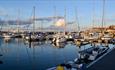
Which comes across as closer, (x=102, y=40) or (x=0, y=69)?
(x=0, y=69)

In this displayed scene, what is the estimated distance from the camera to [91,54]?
30.3 meters

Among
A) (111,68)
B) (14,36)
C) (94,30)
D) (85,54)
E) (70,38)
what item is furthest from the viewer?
(14,36)

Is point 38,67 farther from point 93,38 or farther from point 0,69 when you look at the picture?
point 93,38

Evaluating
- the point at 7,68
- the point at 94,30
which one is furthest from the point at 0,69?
the point at 94,30

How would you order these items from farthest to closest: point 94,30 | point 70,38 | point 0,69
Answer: point 94,30 → point 70,38 → point 0,69

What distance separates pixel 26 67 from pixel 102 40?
39.6 meters

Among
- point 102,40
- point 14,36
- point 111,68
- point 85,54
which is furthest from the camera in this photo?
point 14,36

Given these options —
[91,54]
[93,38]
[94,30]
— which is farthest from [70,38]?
[91,54]

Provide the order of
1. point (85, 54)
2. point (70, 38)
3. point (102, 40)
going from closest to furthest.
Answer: point (85, 54), point (102, 40), point (70, 38)

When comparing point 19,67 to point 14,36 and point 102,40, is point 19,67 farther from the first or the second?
point 14,36

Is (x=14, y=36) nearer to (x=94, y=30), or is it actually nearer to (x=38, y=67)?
(x=94, y=30)

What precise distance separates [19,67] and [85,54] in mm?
7012

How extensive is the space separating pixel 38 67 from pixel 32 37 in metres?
49.5

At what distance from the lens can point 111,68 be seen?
57.9 feet
